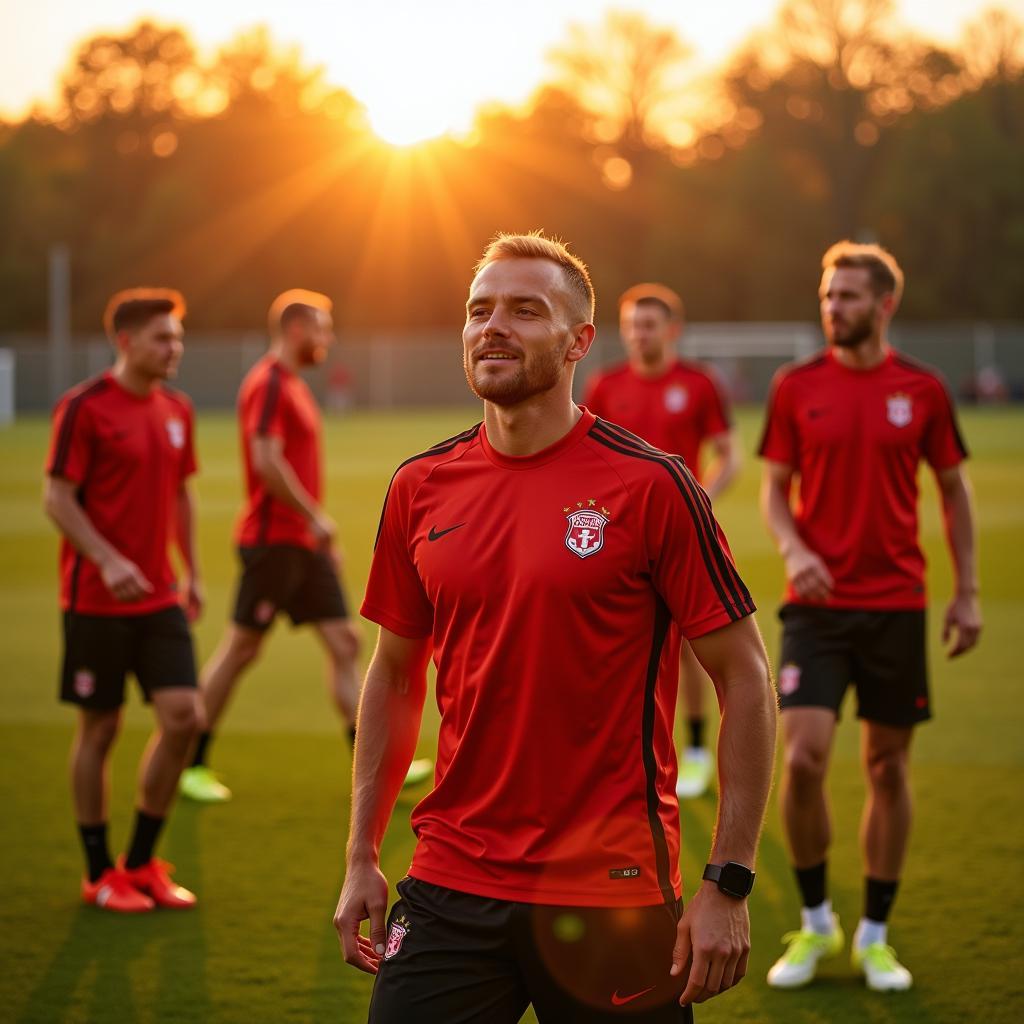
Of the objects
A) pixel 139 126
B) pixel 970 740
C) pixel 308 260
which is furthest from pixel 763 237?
pixel 970 740

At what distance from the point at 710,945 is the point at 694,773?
4.98m

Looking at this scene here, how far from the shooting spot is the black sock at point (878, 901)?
17.6 ft

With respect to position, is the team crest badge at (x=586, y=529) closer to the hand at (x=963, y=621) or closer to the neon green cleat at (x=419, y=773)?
the hand at (x=963, y=621)

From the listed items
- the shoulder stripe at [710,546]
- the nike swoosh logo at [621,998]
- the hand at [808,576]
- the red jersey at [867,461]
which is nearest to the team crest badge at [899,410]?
the red jersey at [867,461]

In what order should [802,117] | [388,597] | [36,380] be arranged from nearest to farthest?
[388,597] < [36,380] < [802,117]

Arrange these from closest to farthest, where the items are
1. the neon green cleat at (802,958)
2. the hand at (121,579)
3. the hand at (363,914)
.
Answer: the hand at (363,914) < the neon green cleat at (802,958) < the hand at (121,579)

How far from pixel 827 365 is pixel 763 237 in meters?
63.5

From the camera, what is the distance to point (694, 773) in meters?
7.88

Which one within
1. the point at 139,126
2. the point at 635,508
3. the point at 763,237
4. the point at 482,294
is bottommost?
the point at 635,508

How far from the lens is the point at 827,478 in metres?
5.77

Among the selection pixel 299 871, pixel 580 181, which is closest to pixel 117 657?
pixel 299 871

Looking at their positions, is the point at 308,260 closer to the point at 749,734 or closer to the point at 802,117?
the point at 802,117

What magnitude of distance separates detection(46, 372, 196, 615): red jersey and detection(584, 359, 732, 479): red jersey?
3006 mm

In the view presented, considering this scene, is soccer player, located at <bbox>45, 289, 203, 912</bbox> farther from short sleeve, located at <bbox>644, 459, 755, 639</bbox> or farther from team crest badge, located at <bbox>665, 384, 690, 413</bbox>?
short sleeve, located at <bbox>644, 459, 755, 639</bbox>
